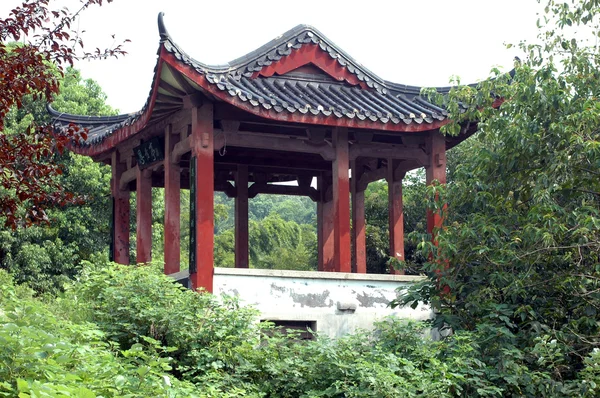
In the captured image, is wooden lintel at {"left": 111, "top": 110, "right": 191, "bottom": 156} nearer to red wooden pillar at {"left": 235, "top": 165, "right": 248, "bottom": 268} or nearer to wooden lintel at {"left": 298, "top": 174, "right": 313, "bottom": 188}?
red wooden pillar at {"left": 235, "top": 165, "right": 248, "bottom": 268}

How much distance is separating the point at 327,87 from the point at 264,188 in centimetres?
316

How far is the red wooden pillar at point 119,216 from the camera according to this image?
576 inches

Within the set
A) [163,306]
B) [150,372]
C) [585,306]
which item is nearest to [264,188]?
[163,306]

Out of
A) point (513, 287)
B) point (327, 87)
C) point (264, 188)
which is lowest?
point (513, 287)

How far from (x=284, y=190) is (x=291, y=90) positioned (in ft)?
11.7

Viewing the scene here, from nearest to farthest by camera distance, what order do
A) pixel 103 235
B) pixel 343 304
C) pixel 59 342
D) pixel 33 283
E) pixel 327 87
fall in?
pixel 59 342, pixel 343 304, pixel 327 87, pixel 33 283, pixel 103 235

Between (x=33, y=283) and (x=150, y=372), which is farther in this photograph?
(x=33, y=283)

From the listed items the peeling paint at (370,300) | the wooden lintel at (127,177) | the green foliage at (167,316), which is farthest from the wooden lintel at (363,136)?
the green foliage at (167,316)

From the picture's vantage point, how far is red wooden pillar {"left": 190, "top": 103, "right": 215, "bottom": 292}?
425 inches

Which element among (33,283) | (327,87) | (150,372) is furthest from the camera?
(33,283)

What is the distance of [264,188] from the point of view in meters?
15.5

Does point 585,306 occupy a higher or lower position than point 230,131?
lower

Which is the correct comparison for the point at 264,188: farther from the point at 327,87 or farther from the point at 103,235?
the point at 103,235

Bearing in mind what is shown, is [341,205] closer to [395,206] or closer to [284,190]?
[395,206]
